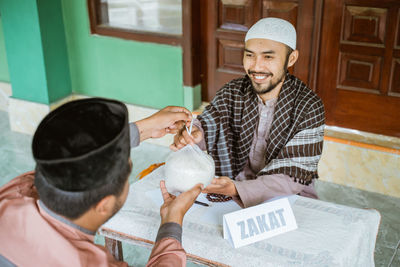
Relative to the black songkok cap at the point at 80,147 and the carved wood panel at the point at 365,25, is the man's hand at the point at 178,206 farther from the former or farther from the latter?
the carved wood panel at the point at 365,25

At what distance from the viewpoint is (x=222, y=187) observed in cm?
198

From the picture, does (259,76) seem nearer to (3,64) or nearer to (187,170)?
(187,170)

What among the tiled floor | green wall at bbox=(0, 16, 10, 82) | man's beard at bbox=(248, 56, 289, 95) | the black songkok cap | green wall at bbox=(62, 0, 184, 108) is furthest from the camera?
green wall at bbox=(0, 16, 10, 82)

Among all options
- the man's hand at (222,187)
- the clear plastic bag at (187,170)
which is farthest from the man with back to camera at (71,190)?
the man's hand at (222,187)

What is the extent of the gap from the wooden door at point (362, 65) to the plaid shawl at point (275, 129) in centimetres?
127

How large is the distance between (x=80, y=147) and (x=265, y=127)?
135 centimetres

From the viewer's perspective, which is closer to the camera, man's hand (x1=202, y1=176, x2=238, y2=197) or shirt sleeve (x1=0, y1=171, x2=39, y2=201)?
shirt sleeve (x1=0, y1=171, x2=39, y2=201)

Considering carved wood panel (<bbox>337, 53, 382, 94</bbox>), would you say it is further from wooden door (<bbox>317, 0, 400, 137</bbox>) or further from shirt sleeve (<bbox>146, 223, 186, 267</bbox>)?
shirt sleeve (<bbox>146, 223, 186, 267</bbox>)

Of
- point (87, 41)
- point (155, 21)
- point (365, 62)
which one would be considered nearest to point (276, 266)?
point (365, 62)

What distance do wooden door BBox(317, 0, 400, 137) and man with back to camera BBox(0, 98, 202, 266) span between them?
8.18 feet

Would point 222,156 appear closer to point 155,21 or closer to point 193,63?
point 193,63

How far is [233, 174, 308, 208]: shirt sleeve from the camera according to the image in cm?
202

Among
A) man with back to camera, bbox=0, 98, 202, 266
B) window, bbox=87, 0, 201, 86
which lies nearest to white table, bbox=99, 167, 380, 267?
man with back to camera, bbox=0, 98, 202, 266

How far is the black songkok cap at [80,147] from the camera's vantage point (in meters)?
1.20
